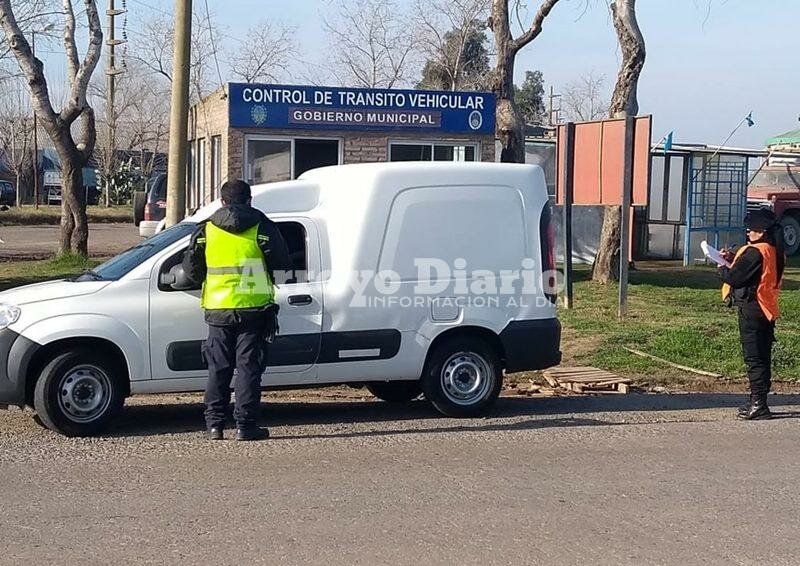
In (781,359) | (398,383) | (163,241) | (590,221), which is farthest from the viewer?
(590,221)

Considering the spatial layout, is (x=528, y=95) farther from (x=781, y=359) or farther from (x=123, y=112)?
(x=781, y=359)

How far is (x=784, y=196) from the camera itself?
26.5 m

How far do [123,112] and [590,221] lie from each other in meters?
40.3

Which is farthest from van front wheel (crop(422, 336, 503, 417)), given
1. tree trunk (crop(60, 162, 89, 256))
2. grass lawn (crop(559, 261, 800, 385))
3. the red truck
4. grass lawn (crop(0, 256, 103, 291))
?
the red truck

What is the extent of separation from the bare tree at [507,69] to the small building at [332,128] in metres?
0.71

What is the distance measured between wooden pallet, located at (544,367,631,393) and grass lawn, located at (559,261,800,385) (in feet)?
1.56

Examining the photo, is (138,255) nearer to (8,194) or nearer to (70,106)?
(70,106)

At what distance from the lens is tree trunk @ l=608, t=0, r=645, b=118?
17.1m

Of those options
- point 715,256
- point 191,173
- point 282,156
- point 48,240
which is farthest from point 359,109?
point 48,240

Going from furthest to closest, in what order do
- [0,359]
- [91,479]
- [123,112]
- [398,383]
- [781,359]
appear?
[123,112] < [781,359] < [398,383] < [0,359] < [91,479]

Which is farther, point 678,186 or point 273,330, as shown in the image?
point 678,186

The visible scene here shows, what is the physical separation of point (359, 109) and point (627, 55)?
4.38 m

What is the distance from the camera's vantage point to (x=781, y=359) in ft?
39.9

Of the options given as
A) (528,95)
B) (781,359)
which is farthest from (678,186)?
(528,95)
